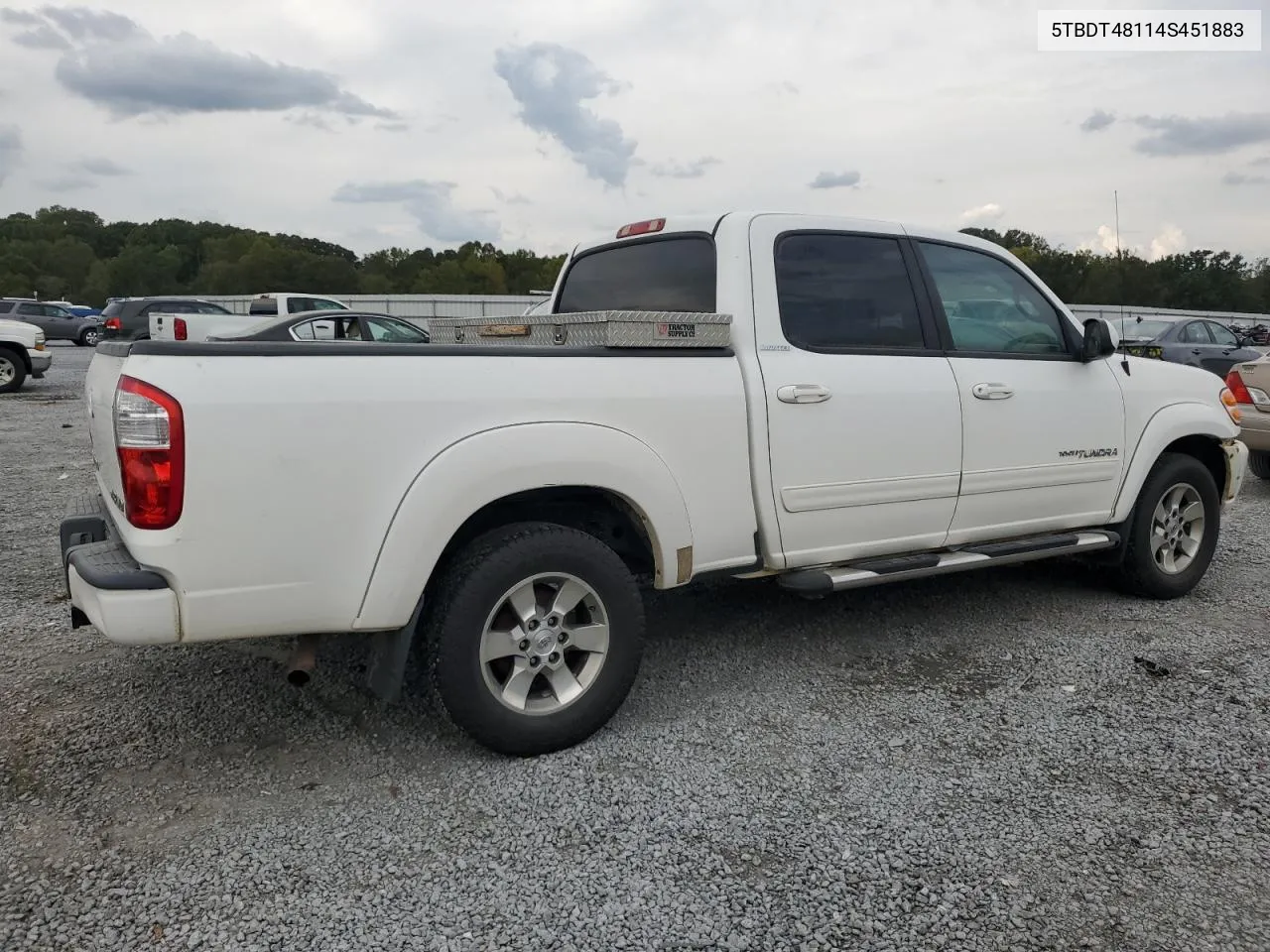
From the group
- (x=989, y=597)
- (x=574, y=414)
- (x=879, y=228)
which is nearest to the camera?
(x=574, y=414)

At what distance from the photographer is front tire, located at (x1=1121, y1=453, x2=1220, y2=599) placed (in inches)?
196

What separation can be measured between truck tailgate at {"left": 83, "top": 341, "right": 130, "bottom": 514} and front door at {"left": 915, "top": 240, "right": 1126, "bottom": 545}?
3223 millimetres

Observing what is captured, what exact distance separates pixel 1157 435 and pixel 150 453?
15.0 ft

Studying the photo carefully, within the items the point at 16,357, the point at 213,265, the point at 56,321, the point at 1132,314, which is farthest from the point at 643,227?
the point at 213,265

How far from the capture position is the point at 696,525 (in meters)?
3.52

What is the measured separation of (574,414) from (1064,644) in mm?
2686

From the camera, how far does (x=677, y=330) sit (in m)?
3.48

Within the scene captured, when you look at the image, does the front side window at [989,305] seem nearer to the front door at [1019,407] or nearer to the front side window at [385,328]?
the front door at [1019,407]

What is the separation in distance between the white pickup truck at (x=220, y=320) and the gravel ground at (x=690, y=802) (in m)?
14.0

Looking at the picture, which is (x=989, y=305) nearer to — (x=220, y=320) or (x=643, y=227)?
(x=643, y=227)

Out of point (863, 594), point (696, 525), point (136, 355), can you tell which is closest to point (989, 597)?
point (863, 594)

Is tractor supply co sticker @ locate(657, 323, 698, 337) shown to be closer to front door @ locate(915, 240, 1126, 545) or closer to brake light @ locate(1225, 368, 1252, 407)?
front door @ locate(915, 240, 1126, 545)

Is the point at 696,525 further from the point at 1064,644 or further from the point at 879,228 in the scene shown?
the point at 1064,644

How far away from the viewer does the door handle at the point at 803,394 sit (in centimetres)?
366
